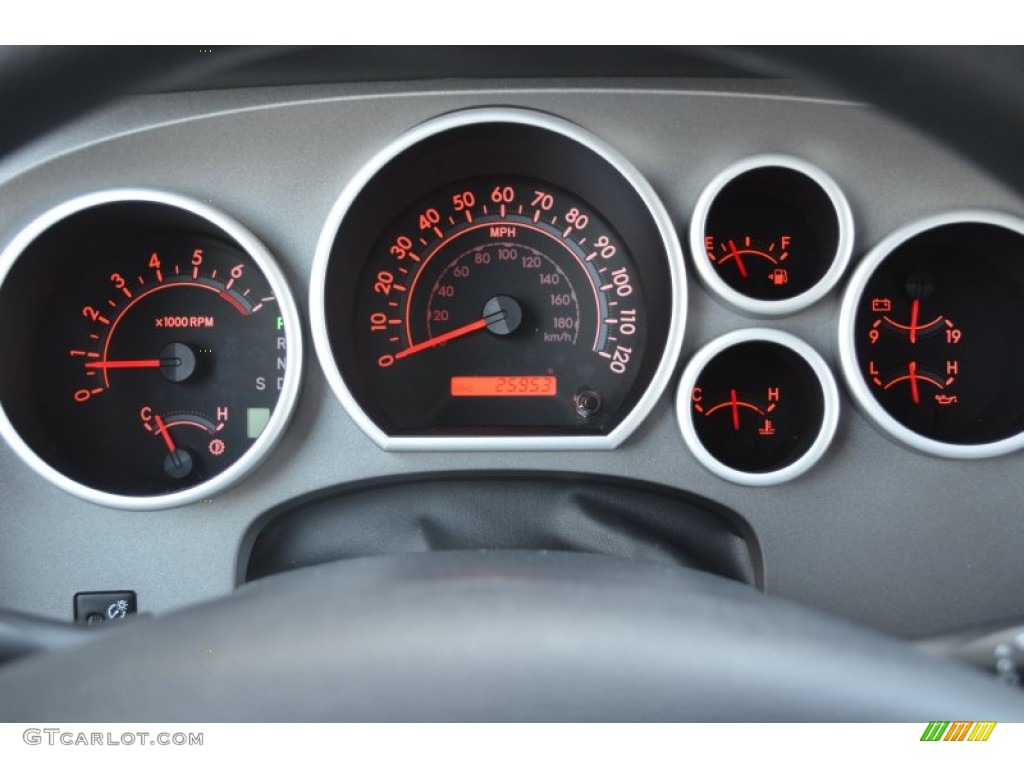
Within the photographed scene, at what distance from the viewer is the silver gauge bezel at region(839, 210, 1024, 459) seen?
197 cm

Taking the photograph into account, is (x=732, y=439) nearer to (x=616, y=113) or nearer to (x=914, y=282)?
(x=914, y=282)

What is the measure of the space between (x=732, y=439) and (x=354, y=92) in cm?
113

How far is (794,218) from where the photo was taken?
7.02 ft

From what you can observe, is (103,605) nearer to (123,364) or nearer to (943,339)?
(123,364)

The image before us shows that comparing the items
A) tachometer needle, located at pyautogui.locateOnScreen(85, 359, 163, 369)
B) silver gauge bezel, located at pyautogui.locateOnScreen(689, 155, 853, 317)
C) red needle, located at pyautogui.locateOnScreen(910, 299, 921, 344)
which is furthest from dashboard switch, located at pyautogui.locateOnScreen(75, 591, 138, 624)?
red needle, located at pyautogui.locateOnScreen(910, 299, 921, 344)

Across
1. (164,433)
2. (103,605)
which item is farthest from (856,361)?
(103,605)

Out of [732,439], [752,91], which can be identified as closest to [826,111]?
[752,91]

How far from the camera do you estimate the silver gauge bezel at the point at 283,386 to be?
6.48ft

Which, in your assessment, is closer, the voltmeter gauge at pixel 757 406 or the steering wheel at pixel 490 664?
the steering wheel at pixel 490 664

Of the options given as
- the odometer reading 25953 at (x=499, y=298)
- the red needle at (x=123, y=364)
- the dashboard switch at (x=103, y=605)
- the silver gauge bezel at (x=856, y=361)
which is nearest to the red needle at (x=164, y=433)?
the red needle at (x=123, y=364)

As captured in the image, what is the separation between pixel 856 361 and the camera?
2.00 metres
